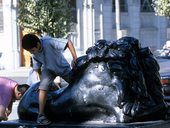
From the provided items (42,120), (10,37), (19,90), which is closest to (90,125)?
(42,120)

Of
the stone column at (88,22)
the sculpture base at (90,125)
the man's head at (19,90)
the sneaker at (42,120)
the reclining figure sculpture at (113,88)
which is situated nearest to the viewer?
the sculpture base at (90,125)

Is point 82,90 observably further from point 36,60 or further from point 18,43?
point 18,43

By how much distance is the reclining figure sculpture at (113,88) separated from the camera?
4.62 m

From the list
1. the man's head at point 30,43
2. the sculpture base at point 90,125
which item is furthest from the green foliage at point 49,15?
the sculpture base at point 90,125

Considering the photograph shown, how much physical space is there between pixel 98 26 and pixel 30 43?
27.2 m

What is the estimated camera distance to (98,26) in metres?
32.3

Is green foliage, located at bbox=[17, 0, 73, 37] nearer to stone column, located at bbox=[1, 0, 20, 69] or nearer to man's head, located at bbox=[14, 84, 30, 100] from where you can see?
stone column, located at bbox=[1, 0, 20, 69]

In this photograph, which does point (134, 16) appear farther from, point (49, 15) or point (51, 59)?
point (51, 59)

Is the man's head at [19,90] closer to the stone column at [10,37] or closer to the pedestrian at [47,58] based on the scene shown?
the pedestrian at [47,58]

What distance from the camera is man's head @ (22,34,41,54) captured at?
5227 mm

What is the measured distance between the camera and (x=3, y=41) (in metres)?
29.4

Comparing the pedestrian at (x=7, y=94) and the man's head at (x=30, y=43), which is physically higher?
the man's head at (x=30, y=43)

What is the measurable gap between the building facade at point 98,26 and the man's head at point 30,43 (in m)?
21.2

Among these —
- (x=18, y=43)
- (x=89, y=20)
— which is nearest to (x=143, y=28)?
(x=89, y=20)
